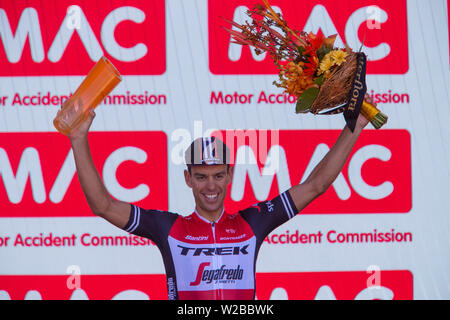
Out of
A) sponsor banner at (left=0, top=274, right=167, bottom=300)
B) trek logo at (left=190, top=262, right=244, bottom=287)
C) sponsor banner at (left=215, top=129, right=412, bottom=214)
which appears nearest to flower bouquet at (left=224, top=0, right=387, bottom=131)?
trek logo at (left=190, top=262, right=244, bottom=287)

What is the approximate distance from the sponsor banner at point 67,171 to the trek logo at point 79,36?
0.44 m

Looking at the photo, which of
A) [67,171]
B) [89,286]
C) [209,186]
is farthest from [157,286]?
[209,186]

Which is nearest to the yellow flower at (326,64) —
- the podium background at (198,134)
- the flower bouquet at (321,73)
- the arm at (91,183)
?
the flower bouquet at (321,73)

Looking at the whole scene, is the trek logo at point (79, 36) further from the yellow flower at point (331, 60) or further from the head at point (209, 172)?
the yellow flower at point (331, 60)

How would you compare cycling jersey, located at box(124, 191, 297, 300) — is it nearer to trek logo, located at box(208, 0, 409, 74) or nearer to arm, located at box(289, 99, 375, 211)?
arm, located at box(289, 99, 375, 211)

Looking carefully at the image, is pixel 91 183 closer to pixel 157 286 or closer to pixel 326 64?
pixel 326 64

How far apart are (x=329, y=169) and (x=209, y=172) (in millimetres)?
517

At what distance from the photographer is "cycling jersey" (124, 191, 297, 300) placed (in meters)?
2.18

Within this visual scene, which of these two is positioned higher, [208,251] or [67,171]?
[67,171]

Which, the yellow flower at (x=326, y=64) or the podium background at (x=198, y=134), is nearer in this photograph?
the yellow flower at (x=326, y=64)

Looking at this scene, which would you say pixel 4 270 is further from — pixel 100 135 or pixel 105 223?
pixel 100 135

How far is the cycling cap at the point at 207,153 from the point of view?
7.29ft

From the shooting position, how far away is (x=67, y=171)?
10.9 ft

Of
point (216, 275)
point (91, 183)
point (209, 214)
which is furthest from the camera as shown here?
point (209, 214)
